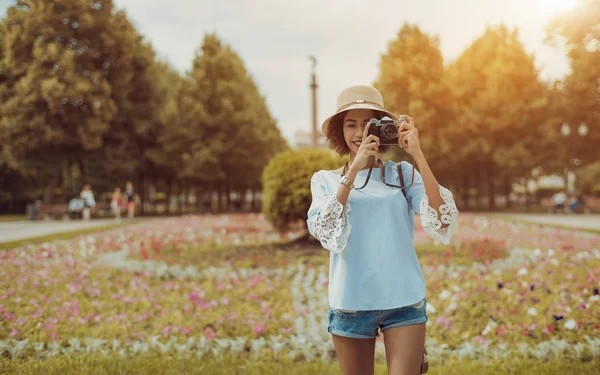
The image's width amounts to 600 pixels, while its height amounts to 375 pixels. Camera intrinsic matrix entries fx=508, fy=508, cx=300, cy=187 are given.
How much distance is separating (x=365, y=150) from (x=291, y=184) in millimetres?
7938

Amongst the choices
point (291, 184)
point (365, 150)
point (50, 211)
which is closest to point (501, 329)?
point (365, 150)

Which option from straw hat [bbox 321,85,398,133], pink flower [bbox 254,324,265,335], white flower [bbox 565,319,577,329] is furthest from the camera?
pink flower [bbox 254,324,265,335]

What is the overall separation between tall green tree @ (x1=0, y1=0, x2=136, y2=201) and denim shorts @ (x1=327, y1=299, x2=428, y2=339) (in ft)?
83.1

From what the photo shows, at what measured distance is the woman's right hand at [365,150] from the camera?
8.00ft

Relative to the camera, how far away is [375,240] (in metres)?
2.49

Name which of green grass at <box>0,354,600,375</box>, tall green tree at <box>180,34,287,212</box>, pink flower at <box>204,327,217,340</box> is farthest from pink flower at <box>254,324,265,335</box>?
tall green tree at <box>180,34,287,212</box>

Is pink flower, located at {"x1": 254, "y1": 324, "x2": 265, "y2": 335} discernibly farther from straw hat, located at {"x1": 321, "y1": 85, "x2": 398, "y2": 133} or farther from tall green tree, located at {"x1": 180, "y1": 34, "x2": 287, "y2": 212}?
tall green tree, located at {"x1": 180, "y1": 34, "x2": 287, "y2": 212}

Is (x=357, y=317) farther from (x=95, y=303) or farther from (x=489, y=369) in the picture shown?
(x=95, y=303)

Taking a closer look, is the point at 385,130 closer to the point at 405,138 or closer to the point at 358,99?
the point at 405,138

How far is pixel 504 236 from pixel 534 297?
8.19 m

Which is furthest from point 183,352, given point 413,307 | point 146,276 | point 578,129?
point 578,129

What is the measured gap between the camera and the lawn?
14.7ft

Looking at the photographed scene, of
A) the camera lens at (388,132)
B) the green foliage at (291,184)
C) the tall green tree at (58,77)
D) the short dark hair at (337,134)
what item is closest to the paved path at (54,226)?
the tall green tree at (58,77)

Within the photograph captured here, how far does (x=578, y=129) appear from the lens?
101ft
